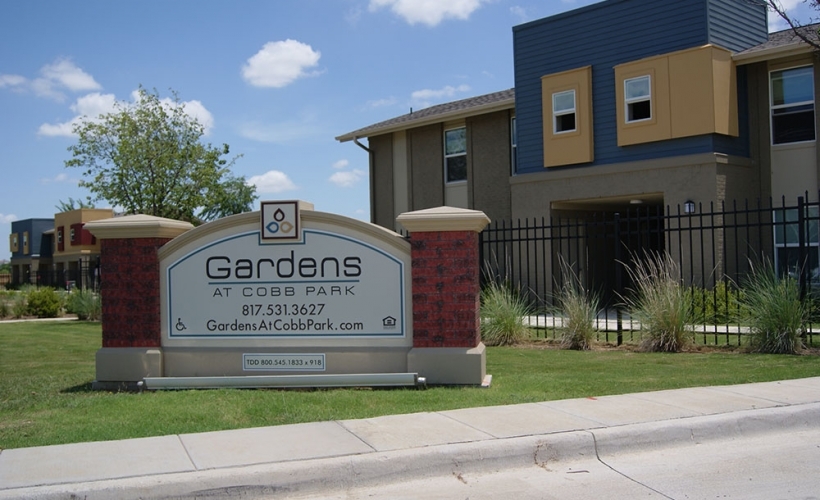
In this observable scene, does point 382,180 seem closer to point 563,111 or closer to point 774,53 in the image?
point 563,111

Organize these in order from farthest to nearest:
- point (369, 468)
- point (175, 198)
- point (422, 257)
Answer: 1. point (175, 198)
2. point (422, 257)
3. point (369, 468)

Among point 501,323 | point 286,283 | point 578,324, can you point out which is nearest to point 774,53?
point 578,324

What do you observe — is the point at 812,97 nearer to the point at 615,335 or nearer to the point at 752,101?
the point at 752,101

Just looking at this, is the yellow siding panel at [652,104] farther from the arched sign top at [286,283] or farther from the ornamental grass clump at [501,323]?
the arched sign top at [286,283]

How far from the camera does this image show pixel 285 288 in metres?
9.44

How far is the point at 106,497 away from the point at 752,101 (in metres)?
17.6

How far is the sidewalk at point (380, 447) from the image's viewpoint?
5.77 meters

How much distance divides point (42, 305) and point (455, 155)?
14.2m

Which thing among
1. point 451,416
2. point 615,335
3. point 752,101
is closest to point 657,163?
point 752,101

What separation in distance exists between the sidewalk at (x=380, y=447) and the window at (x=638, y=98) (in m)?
12.4

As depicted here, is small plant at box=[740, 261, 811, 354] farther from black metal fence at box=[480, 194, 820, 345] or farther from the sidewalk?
the sidewalk

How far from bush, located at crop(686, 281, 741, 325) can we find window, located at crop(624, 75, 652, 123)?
473cm

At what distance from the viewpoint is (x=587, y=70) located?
20484 millimetres

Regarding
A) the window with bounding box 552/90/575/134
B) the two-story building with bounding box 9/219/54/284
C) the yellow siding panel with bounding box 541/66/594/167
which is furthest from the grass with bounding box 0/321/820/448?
the two-story building with bounding box 9/219/54/284
